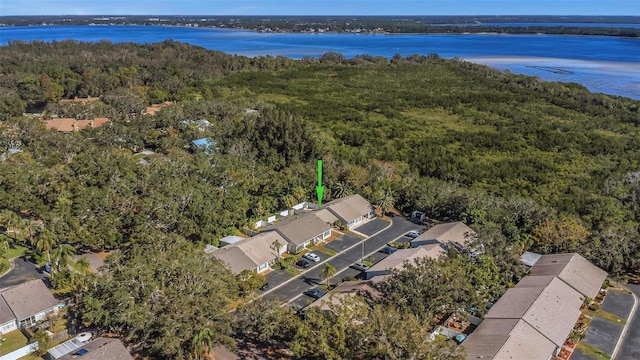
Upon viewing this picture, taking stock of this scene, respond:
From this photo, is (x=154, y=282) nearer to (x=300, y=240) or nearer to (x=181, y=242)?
(x=181, y=242)

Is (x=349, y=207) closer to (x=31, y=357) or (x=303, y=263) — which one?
(x=303, y=263)

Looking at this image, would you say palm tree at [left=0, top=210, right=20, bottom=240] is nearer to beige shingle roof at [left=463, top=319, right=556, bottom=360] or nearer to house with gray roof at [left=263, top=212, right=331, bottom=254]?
house with gray roof at [left=263, top=212, right=331, bottom=254]

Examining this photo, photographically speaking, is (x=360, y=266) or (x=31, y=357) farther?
(x=360, y=266)

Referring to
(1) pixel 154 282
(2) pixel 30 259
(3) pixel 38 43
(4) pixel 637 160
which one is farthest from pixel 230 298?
(3) pixel 38 43

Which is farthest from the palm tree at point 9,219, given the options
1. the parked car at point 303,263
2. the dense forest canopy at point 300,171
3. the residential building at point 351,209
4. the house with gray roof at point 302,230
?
the residential building at point 351,209

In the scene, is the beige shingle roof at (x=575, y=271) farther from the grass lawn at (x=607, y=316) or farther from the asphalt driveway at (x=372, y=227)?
the asphalt driveway at (x=372, y=227)

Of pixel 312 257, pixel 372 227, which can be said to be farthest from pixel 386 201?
pixel 312 257
